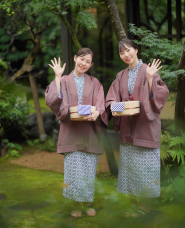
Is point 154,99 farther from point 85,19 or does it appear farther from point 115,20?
point 85,19

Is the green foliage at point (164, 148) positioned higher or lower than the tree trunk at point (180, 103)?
lower

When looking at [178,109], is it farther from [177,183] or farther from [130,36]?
[130,36]

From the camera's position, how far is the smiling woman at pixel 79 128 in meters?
3.18

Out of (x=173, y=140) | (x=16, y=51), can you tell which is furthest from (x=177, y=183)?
(x=16, y=51)

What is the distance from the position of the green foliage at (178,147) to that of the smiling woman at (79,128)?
91 centimetres

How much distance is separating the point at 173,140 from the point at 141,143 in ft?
2.32

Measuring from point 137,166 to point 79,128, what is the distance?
778mm

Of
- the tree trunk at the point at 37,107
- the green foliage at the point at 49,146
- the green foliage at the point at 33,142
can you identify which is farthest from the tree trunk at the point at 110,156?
the green foliage at the point at 33,142

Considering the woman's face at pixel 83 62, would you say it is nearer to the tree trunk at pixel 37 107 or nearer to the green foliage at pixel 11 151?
the green foliage at pixel 11 151

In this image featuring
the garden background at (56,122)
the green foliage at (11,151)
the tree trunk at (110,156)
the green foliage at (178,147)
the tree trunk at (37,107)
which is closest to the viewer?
the garden background at (56,122)

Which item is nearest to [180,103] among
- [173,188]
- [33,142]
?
[173,188]

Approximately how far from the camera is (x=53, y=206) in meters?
1.23

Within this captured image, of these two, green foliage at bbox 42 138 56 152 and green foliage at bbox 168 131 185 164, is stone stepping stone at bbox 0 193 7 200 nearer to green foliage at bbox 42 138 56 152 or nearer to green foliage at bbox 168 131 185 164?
green foliage at bbox 168 131 185 164

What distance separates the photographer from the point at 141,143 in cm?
314
